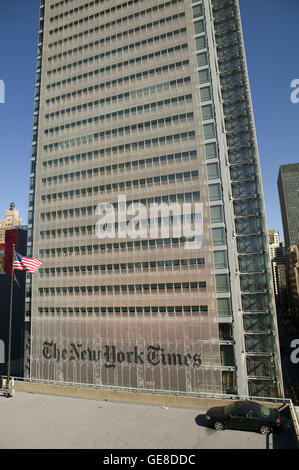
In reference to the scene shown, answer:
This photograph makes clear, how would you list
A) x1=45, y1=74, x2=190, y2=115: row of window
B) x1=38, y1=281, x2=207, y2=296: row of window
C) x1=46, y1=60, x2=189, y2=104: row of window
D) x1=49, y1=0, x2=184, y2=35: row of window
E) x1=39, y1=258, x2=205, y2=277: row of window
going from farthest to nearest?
1. x1=49, y1=0, x2=184, y2=35: row of window
2. x1=46, y1=60, x2=189, y2=104: row of window
3. x1=45, y1=74, x2=190, y2=115: row of window
4. x1=39, y1=258, x2=205, y2=277: row of window
5. x1=38, y1=281, x2=207, y2=296: row of window

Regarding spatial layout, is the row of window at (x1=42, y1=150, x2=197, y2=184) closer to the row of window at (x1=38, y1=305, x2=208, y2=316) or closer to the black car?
the row of window at (x1=38, y1=305, x2=208, y2=316)

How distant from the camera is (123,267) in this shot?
48188 millimetres

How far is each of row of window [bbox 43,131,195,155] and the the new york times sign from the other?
3064 centimetres

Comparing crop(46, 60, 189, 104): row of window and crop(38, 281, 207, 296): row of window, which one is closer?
crop(38, 281, 207, 296): row of window

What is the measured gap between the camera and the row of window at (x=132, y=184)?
4657 cm

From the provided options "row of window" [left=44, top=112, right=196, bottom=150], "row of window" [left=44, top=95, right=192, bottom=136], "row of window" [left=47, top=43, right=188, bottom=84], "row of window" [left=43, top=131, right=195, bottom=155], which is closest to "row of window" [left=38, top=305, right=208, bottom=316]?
"row of window" [left=43, top=131, right=195, bottom=155]

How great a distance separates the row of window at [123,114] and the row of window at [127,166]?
8302 millimetres

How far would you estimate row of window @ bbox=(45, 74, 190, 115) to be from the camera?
163ft

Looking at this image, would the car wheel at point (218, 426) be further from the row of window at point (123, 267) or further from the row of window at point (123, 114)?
the row of window at point (123, 114)

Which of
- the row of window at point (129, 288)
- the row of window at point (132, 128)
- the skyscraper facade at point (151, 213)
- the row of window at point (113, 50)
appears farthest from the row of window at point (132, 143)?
the row of window at point (129, 288)

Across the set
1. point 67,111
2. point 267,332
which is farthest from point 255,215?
point 67,111
